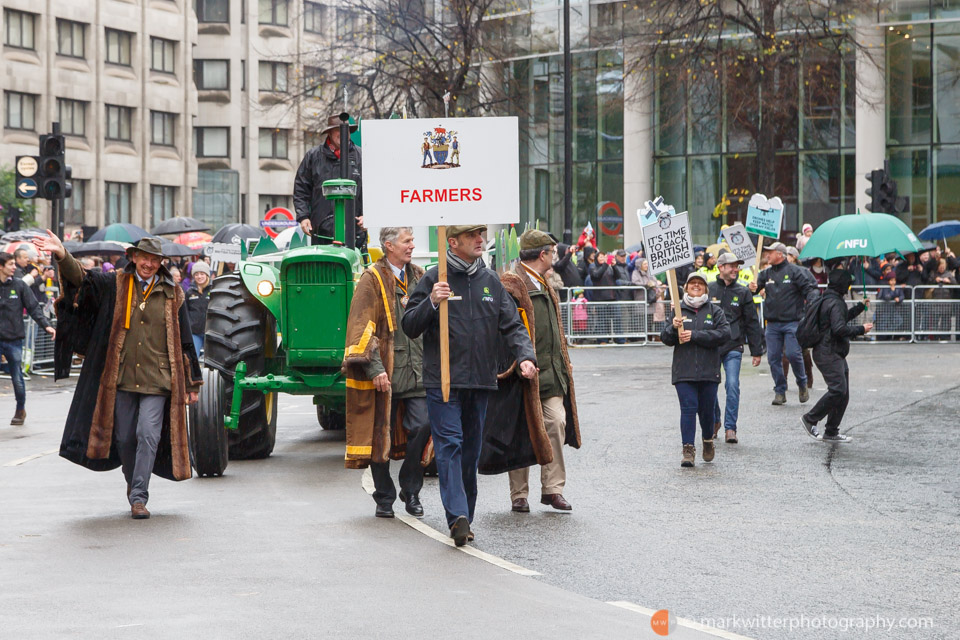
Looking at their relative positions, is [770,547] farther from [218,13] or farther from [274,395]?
[218,13]

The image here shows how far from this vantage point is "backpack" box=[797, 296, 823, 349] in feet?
47.7

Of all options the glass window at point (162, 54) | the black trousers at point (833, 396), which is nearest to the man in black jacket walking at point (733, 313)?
the black trousers at point (833, 396)

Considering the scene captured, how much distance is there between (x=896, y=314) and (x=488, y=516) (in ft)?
67.9

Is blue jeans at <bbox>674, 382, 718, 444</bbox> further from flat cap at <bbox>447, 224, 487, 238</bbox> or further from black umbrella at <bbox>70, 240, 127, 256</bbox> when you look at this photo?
black umbrella at <bbox>70, 240, 127, 256</bbox>

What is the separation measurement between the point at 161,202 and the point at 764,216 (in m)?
54.0

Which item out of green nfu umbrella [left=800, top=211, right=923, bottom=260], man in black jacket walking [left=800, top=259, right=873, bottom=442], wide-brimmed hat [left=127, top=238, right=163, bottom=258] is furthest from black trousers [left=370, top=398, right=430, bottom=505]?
green nfu umbrella [left=800, top=211, right=923, bottom=260]

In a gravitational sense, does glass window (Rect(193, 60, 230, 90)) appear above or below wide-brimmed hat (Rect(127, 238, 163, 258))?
above

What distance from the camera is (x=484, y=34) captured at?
4091 centimetres

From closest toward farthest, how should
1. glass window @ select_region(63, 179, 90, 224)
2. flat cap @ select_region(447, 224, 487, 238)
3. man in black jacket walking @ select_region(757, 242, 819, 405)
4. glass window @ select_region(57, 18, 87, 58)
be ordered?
flat cap @ select_region(447, 224, 487, 238) < man in black jacket walking @ select_region(757, 242, 819, 405) < glass window @ select_region(57, 18, 87, 58) < glass window @ select_region(63, 179, 90, 224)

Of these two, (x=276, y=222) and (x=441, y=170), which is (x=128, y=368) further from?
(x=276, y=222)

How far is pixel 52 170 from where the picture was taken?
2128cm

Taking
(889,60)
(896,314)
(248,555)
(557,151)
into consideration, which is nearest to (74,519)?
(248,555)

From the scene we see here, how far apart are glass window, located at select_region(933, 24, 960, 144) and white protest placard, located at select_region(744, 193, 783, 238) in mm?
22206

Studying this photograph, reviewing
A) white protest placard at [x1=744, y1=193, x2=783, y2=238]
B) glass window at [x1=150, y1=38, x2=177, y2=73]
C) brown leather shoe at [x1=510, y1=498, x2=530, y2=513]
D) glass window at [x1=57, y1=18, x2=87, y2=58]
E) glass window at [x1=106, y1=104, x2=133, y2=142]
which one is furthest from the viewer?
glass window at [x1=150, y1=38, x2=177, y2=73]
